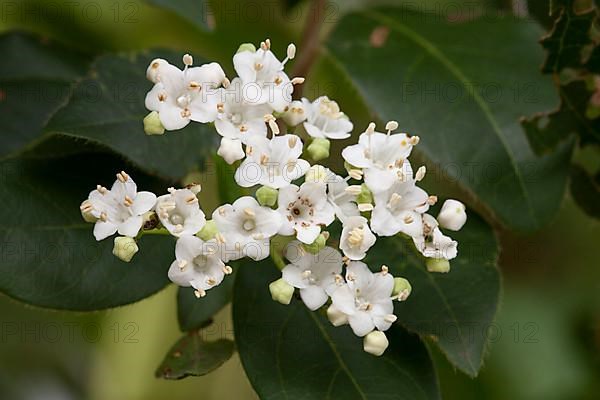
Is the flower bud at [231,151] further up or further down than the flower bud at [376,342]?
further up

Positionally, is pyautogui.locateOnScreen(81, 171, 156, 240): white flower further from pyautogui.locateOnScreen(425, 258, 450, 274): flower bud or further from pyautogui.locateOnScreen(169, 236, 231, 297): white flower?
pyautogui.locateOnScreen(425, 258, 450, 274): flower bud

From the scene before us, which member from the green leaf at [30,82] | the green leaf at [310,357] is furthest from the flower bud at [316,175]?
the green leaf at [30,82]

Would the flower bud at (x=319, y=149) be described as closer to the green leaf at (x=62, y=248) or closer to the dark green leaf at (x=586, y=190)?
the green leaf at (x=62, y=248)

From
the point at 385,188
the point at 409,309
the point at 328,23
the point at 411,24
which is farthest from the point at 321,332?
the point at 328,23

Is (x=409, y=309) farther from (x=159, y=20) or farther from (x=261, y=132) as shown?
(x=159, y=20)

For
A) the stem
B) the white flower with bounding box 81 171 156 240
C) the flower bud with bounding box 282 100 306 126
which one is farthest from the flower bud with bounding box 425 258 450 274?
the stem
